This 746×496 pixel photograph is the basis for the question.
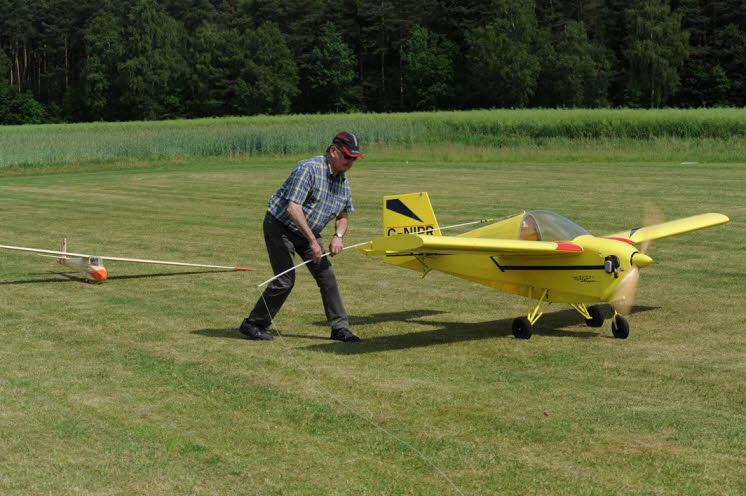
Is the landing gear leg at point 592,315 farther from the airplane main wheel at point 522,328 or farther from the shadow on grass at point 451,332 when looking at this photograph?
the airplane main wheel at point 522,328

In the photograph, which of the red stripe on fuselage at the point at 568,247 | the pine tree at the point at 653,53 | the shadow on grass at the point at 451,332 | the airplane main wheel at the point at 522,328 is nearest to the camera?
the red stripe on fuselage at the point at 568,247

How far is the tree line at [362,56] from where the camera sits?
89.2 metres

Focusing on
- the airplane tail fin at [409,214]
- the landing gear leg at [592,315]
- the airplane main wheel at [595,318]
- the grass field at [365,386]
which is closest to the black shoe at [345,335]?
the grass field at [365,386]

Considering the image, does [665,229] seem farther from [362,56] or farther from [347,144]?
[362,56]

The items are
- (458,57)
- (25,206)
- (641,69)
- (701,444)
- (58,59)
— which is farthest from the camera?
(58,59)

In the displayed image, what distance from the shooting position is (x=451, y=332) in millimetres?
9469

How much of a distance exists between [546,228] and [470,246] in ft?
3.47

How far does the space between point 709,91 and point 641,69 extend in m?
7.14

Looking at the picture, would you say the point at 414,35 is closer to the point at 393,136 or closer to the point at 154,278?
the point at 393,136

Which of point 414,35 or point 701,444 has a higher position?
point 414,35

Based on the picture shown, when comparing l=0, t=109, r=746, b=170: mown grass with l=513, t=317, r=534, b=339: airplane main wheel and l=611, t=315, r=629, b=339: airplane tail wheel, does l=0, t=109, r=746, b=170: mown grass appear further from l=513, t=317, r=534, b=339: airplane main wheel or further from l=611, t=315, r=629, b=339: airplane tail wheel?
l=513, t=317, r=534, b=339: airplane main wheel

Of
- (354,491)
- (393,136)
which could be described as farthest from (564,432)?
(393,136)

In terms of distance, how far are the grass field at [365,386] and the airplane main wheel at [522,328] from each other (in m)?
0.20

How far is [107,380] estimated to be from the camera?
761 centimetres
